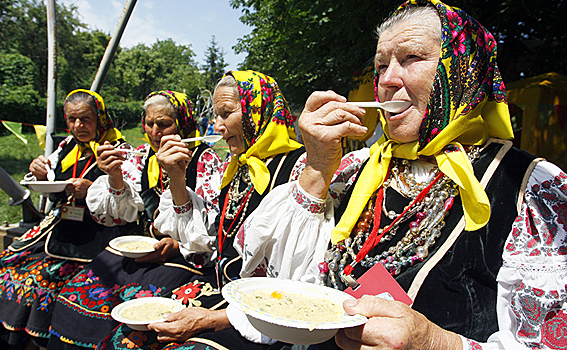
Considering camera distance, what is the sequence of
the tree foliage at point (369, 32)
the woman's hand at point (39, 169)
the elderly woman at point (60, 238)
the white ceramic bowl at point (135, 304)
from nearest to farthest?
the white ceramic bowl at point (135, 304)
the elderly woman at point (60, 238)
the woman's hand at point (39, 169)
the tree foliage at point (369, 32)

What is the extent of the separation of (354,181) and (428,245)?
0.47 m

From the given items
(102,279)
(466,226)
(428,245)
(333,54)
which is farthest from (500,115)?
(333,54)

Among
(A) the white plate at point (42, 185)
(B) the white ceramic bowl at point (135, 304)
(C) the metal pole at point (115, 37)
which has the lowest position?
(B) the white ceramic bowl at point (135, 304)

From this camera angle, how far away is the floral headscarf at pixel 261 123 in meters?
2.16

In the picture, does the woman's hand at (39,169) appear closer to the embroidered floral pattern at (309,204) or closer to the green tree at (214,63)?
the embroidered floral pattern at (309,204)

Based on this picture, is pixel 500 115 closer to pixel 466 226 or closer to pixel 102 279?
pixel 466 226

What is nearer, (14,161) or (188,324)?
(188,324)

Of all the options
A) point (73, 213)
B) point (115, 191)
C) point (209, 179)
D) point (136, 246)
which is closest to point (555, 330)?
point (209, 179)

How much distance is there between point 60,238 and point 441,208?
10.8ft

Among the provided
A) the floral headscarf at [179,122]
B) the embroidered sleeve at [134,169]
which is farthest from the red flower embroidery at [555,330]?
the embroidered sleeve at [134,169]

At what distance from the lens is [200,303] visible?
2.02m

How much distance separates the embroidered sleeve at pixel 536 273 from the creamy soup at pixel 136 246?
216 centimetres

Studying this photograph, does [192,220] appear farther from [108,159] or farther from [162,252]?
[108,159]

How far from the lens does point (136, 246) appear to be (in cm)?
250
